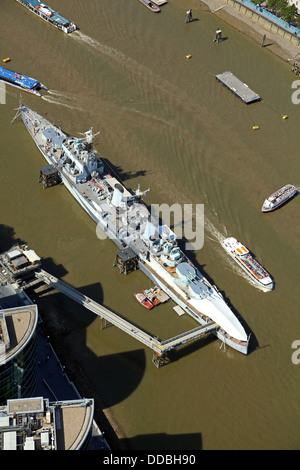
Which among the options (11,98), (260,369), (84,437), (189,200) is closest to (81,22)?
(11,98)

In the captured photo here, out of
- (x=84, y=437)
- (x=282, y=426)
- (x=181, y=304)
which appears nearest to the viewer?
(x=84, y=437)

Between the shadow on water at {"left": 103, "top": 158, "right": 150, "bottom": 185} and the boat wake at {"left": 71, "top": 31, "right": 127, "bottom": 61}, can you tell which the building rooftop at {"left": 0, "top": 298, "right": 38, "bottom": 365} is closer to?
the shadow on water at {"left": 103, "top": 158, "right": 150, "bottom": 185}

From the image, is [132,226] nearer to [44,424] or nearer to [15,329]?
[15,329]

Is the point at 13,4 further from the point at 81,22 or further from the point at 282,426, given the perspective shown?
the point at 282,426

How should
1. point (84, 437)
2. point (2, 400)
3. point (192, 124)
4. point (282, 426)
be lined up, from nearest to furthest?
1. point (84, 437)
2. point (2, 400)
3. point (282, 426)
4. point (192, 124)

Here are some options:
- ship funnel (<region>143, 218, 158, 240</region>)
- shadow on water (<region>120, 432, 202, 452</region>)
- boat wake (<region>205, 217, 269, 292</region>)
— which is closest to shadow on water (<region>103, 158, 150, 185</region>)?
boat wake (<region>205, 217, 269, 292</region>)

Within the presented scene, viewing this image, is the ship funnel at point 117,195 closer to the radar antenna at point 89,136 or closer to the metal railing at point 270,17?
the radar antenna at point 89,136

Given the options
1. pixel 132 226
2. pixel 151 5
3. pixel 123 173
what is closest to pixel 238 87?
pixel 123 173
